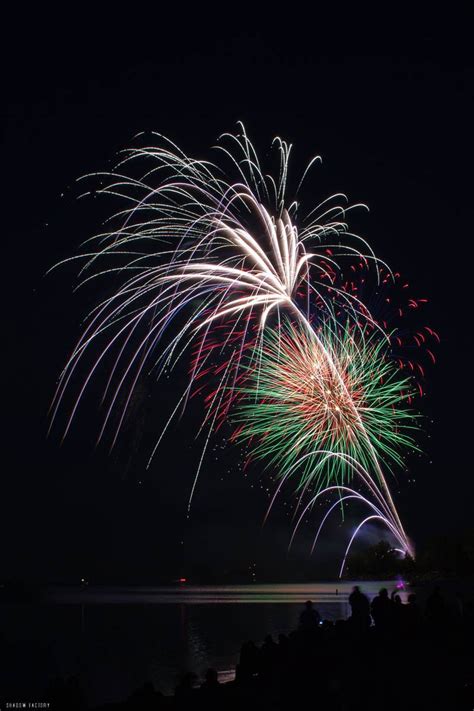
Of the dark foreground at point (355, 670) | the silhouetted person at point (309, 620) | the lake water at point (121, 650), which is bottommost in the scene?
the dark foreground at point (355, 670)

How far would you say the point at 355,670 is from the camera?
55.2ft

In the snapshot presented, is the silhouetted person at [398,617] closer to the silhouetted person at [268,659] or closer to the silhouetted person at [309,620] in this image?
the silhouetted person at [309,620]

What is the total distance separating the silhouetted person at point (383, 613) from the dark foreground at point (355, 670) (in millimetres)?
25

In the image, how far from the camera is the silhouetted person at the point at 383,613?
64.0 ft

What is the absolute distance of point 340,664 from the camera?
1744 centimetres

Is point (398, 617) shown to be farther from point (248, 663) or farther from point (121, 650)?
point (121, 650)

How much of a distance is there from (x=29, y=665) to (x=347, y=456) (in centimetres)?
2090

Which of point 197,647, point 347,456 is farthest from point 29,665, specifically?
point 347,456

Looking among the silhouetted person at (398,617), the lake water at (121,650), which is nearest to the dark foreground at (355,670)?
the silhouetted person at (398,617)

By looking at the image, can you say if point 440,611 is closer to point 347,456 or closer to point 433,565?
point 347,456

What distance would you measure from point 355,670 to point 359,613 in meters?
4.36

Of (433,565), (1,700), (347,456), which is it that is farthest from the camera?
(433,565)

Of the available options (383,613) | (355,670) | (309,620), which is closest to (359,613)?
(383,613)

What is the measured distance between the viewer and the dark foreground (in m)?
14.9
